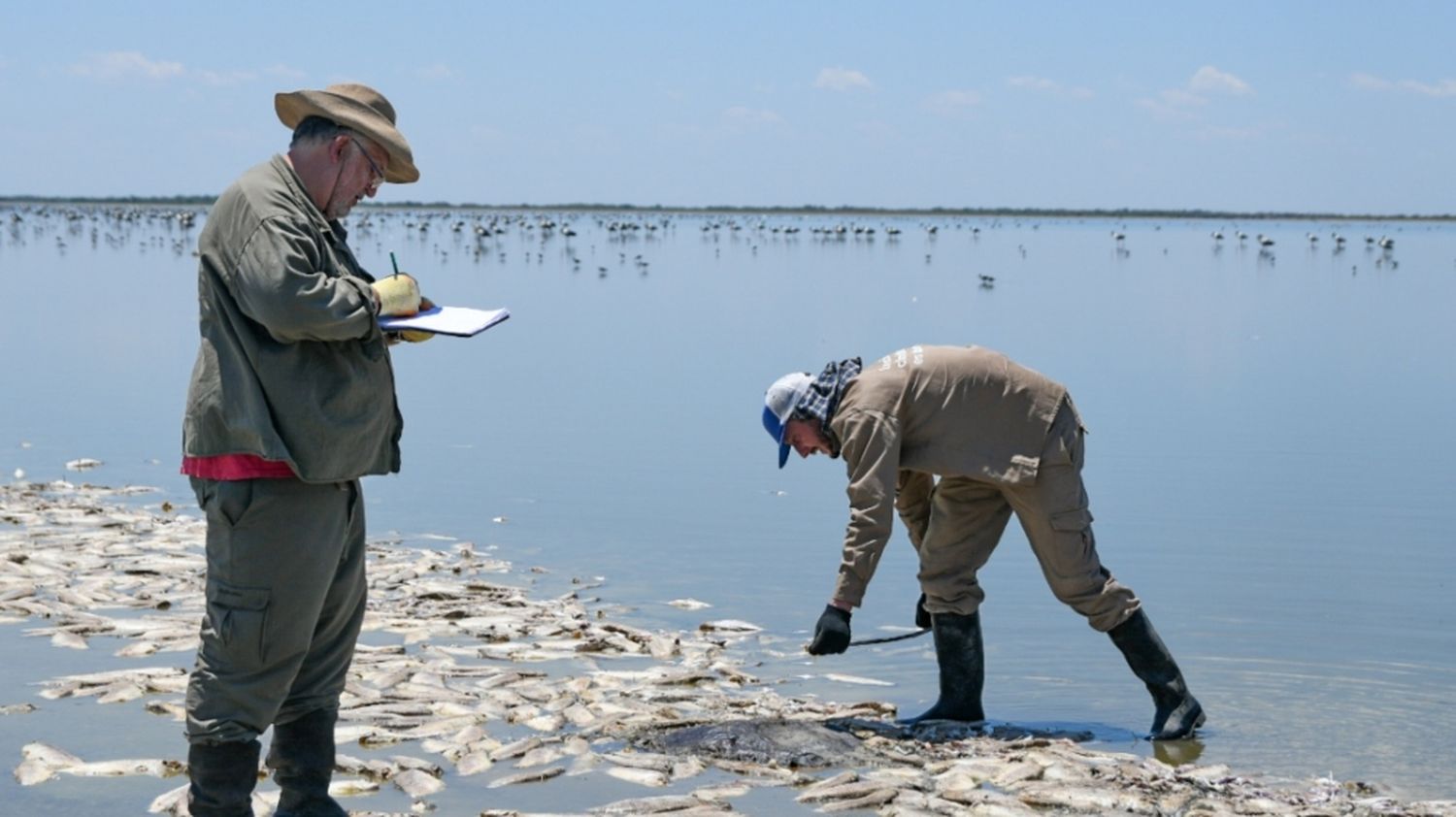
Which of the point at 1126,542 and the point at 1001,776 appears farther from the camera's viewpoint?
the point at 1126,542

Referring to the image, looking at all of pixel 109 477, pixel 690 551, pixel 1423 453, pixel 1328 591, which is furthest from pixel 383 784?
pixel 1423 453

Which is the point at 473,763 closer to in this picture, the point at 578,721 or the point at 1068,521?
the point at 578,721

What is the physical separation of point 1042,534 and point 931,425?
2.12 feet

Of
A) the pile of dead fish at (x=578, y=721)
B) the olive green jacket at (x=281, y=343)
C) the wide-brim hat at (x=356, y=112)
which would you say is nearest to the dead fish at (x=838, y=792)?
the pile of dead fish at (x=578, y=721)

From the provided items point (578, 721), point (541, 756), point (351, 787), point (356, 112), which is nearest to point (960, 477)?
point (578, 721)

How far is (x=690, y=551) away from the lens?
11773 mm


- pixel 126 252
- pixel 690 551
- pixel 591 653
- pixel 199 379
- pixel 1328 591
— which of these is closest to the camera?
pixel 199 379

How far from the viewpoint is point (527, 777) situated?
6629 millimetres

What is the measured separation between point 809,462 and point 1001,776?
30.0ft

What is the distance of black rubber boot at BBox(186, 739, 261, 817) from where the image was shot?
5.30m

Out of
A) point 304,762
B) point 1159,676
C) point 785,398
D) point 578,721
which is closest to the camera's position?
point 304,762

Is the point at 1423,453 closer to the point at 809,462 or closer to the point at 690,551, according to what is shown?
the point at 809,462

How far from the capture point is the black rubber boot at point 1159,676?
7629mm

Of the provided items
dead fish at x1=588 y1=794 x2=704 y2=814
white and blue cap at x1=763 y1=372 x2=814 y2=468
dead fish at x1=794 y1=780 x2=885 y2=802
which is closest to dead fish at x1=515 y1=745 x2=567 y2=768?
dead fish at x1=588 y1=794 x2=704 y2=814
